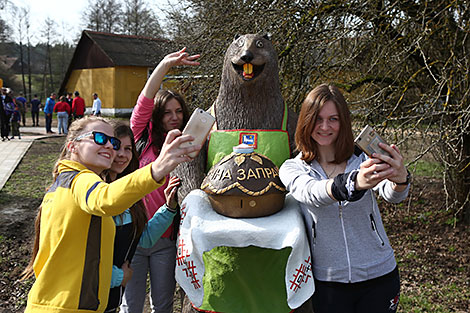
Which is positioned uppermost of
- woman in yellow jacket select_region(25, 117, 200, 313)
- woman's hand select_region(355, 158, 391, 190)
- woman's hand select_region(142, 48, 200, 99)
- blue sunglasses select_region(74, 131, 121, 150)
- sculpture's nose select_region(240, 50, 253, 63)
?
sculpture's nose select_region(240, 50, 253, 63)

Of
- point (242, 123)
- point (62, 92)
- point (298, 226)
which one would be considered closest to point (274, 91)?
point (242, 123)

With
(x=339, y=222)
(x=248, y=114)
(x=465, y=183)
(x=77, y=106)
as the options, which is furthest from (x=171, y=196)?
(x=77, y=106)

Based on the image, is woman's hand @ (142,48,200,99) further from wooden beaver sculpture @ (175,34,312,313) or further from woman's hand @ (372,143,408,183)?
woman's hand @ (372,143,408,183)

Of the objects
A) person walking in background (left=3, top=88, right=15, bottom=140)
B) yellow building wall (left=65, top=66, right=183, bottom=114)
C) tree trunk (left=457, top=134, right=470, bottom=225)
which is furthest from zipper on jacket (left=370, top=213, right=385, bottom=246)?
yellow building wall (left=65, top=66, right=183, bottom=114)

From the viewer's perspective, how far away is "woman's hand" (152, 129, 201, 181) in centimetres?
140

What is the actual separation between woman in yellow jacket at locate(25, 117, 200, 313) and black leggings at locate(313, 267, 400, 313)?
93 centimetres

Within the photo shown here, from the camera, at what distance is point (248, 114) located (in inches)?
104

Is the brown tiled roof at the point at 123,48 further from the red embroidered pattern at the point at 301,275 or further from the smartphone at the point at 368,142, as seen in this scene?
the smartphone at the point at 368,142

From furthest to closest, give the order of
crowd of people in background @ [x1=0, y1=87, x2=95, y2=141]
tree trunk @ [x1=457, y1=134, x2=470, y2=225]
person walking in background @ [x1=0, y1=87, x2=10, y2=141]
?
crowd of people in background @ [x1=0, y1=87, x2=95, y2=141]
person walking in background @ [x1=0, y1=87, x2=10, y2=141]
tree trunk @ [x1=457, y1=134, x2=470, y2=225]

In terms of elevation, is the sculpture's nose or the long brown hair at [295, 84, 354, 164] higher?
the sculpture's nose

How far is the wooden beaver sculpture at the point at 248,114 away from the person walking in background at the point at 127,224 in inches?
14.5

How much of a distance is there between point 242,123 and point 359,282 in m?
1.21

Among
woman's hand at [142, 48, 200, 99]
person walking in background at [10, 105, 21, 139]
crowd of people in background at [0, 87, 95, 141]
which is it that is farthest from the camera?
person walking in background at [10, 105, 21, 139]

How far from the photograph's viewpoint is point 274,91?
8.79 feet
